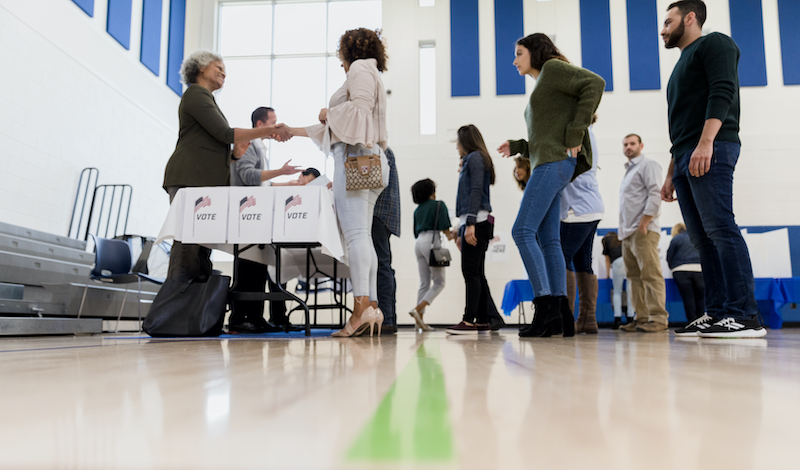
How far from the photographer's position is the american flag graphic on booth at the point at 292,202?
93.0 inches

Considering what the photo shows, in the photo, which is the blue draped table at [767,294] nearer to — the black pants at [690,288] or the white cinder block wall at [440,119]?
A: the black pants at [690,288]

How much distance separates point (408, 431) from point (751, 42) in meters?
9.19

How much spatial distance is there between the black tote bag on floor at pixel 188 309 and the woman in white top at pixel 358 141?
1.64 feet

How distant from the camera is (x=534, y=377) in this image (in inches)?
20.8

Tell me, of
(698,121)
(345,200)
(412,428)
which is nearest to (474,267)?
(345,200)

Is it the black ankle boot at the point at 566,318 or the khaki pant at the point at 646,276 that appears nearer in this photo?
the black ankle boot at the point at 566,318

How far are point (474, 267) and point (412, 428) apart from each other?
104 inches

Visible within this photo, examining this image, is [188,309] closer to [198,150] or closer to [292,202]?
[292,202]

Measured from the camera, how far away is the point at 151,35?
7.09 meters

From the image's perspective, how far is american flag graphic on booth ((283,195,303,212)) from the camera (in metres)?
2.36

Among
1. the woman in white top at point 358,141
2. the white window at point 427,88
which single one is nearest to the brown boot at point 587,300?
the woman in white top at point 358,141

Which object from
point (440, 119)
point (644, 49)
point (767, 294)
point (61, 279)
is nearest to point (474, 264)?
point (61, 279)

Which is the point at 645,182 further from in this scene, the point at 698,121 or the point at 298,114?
the point at 298,114

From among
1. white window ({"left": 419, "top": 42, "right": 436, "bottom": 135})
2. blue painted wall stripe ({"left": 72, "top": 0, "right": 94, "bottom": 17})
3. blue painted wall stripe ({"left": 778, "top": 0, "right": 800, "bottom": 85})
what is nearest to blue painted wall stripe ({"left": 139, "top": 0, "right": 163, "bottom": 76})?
blue painted wall stripe ({"left": 72, "top": 0, "right": 94, "bottom": 17})
